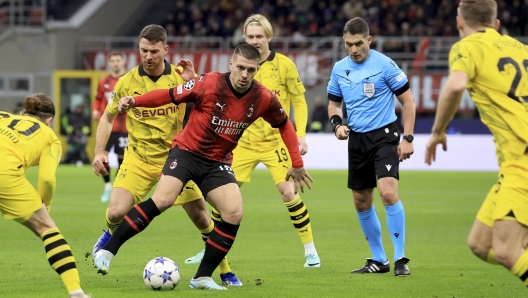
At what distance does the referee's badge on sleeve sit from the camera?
8.52 meters

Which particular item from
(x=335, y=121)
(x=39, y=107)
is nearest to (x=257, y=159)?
(x=335, y=121)

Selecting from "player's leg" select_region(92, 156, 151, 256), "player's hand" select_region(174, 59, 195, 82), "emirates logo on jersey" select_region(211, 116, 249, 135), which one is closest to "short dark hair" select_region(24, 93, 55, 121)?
"emirates logo on jersey" select_region(211, 116, 249, 135)

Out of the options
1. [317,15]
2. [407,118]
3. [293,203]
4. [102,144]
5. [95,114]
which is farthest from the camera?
[317,15]

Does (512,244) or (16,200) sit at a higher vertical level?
(512,244)

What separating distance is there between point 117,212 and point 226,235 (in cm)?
138

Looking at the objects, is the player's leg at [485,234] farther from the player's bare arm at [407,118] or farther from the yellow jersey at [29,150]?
the yellow jersey at [29,150]

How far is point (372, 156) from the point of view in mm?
8508

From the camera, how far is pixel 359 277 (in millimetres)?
8180

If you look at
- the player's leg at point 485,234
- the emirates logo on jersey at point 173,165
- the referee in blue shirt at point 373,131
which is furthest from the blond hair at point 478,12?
the emirates logo on jersey at point 173,165

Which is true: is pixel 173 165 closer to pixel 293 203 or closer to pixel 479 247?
pixel 293 203

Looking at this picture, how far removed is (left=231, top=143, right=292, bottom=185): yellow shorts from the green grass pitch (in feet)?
3.06

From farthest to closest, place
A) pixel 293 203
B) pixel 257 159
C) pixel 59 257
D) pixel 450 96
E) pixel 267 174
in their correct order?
pixel 267 174 → pixel 257 159 → pixel 293 203 → pixel 59 257 → pixel 450 96

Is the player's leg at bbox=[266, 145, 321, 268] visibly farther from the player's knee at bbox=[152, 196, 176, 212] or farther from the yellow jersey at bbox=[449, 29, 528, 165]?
the yellow jersey at bbox=[449, 29, 528, 165]

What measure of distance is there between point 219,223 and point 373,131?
2.08m
